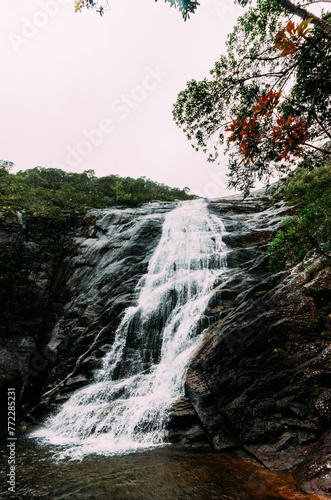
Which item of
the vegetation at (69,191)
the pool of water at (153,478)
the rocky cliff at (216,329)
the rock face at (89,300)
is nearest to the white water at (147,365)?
the rocky cliff at (216,329)

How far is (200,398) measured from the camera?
7.25 meters

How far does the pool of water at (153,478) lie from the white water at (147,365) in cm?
88

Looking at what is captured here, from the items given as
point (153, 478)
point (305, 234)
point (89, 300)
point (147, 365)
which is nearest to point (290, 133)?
point (305, 234)

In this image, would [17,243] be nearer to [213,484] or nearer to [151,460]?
[151,460]

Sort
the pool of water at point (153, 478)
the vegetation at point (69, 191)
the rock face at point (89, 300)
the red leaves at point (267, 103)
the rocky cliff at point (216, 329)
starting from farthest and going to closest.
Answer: the vegetation at point (69, 191) → the rock face at point (89, 300) → the rocky cliff at point (216, 329) → the pool of water at point (153, 478) → the red leaves at point (267, 103)

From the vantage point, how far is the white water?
746 centimetres

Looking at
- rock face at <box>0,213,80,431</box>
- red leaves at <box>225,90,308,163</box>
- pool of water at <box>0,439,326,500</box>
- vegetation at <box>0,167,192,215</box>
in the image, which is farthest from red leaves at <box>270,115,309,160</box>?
vegetation at <box>0,167,192,215</box>

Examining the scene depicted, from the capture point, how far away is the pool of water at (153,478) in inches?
175

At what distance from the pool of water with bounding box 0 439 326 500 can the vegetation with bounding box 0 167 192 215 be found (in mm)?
16062

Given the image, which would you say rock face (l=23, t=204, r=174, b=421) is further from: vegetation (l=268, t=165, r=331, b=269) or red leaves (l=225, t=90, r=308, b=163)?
red leaves (l=225, t=90, r=308, b=163)

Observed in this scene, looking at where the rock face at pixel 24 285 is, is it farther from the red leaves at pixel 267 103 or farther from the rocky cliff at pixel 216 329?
the red leaves at pixel 267 103

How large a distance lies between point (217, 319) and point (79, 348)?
226 inches

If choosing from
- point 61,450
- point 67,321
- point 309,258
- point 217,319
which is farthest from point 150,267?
point 61,450

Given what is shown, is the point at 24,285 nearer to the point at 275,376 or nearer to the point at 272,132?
the point at 275,376
